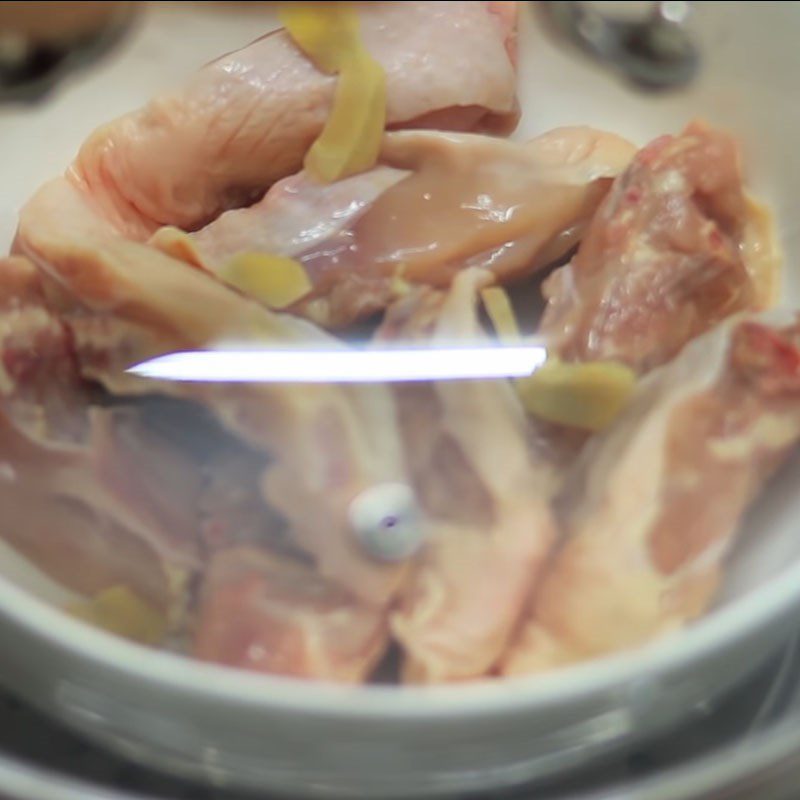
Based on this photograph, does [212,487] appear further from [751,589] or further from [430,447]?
[751,589]

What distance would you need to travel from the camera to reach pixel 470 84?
665 mm

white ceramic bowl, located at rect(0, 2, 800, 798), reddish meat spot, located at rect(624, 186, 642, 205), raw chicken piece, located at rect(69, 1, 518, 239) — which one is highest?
raw chicken piece, located at rect(69, 1, 518, 239)

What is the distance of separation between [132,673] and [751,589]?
0.26 m

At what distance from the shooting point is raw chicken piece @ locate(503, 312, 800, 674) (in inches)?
18.4

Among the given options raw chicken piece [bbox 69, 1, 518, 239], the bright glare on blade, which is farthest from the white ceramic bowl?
raw chicken piece [bbox 69, 1, 518, 239]

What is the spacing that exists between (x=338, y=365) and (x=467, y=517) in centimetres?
10

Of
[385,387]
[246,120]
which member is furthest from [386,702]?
[246,120]

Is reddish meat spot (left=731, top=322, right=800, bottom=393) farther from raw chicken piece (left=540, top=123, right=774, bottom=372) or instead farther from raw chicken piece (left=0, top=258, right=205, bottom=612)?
raw chicken piece (left=0, top=258, right=205, bottom=612)

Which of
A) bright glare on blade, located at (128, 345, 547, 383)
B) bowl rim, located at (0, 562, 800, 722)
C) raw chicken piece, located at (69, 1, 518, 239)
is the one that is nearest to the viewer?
bowl rim, located at (0, 562, 800, 722)

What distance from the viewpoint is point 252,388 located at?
1.71 feet

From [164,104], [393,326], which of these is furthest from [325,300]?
[164,104]

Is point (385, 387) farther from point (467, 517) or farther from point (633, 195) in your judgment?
point (633, 195)

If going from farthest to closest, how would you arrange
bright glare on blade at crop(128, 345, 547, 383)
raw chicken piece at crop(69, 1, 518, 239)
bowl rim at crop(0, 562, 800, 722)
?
raw chicken piece at crop(69, 1, 518, 239)
bright glare on blade at crop(128, 345, 547, 383)
bowl rim at crop(0, 562, 800, 722)

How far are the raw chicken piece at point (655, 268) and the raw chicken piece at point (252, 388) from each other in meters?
0.11
